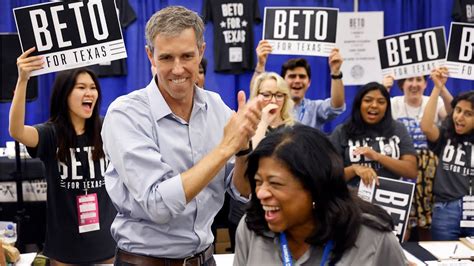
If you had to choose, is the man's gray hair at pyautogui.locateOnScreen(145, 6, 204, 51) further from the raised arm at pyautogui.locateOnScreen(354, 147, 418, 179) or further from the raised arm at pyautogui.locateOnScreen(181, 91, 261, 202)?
the raised arm at pyautogui.locateOnScreen(354, 147, 418, 179)

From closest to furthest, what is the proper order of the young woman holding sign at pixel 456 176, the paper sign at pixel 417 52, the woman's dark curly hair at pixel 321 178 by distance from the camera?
the woman's dark curly hair at pixel 321 178 → the young woman holding sign at pixel 456 176 → the paper sign at pixel 417 52

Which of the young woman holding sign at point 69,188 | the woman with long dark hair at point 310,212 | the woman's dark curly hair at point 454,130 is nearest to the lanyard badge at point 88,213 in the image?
the young woman holding sign at point 69,188

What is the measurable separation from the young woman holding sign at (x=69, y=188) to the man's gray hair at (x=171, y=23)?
136 cm

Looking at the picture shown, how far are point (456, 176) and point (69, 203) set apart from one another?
2.31 metres

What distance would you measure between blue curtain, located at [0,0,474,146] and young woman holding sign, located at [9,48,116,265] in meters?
3.58

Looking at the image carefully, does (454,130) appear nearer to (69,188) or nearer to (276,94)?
(276,94)

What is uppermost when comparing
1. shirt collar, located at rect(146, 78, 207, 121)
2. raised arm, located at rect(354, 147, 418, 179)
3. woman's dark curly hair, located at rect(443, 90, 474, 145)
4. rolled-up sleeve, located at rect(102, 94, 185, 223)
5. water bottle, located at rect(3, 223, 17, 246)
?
shirt collar, located at rect(146, 78, 207, 121)

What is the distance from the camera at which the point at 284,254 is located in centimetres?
174

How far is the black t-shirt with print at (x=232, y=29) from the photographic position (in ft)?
22.1

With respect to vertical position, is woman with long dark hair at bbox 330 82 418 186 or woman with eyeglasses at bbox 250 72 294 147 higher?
woman with eyeglasses at bbox 250 72 294 147

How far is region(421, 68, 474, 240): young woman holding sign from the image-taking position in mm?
3881

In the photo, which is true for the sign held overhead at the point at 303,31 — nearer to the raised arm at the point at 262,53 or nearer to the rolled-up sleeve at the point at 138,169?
the raised arm at the point at 262,53

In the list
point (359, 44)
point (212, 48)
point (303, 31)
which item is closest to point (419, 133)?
point (303, 31)

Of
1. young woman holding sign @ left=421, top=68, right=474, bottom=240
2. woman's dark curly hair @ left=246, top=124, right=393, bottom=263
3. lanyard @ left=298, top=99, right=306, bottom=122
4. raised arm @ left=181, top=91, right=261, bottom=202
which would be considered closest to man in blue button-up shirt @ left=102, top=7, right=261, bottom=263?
raised arm @ left=181, top=91, right=261, bottom=202
